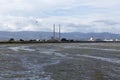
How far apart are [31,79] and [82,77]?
411cm

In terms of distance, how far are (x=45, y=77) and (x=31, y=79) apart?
5.17ft

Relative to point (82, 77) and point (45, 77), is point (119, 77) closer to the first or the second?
point (82, 77)

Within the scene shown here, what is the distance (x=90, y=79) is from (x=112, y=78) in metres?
1.91

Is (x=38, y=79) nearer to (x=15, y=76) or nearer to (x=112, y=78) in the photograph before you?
(x=15, y=76)

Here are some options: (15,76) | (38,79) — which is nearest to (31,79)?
(38,79)

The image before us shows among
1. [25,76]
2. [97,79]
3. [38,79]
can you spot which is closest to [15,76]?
[25,76]

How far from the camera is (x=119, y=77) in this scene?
27.2m

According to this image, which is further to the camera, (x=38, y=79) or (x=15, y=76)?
(x=15, y=76)

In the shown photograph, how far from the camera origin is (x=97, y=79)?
84.3 feet

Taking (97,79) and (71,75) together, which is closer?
(97,79)

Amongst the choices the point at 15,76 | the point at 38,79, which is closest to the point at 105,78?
the point at 38,79

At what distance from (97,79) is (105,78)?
1030 millimetres

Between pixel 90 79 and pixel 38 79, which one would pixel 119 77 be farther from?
pixel 38 79

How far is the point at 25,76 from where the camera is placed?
89.5 feet
